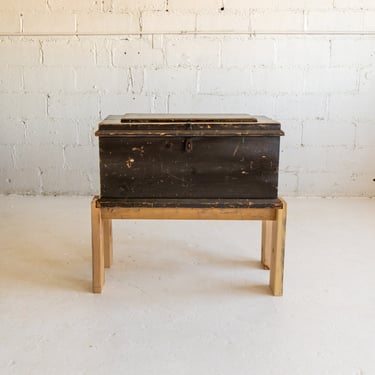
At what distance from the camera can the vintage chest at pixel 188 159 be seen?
1.91 meters

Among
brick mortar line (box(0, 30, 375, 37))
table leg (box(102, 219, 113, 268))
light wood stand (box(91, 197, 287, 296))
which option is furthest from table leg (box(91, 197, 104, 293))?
brick mortar line (box(0, 30, 375, 37))

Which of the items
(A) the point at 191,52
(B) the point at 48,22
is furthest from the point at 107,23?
(A) the point at 191,52

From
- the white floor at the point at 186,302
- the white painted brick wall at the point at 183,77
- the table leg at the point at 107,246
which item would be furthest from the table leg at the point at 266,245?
the white painted brick wall at the point at 183,77

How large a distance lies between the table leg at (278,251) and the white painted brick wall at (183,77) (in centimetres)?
174

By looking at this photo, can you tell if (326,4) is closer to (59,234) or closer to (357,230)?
(357,230)

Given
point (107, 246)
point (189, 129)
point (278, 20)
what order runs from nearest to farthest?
point (189, 129)
point (107, 246)
point (278, 20)

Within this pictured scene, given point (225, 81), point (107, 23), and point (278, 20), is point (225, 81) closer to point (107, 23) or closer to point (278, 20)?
point (278, 20)

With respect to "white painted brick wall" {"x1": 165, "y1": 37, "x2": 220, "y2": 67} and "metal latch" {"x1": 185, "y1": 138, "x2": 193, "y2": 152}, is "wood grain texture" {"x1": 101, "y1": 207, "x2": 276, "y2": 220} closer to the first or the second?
"metal latch" {"x1": 185, "y1": 138, "x2": 193, "y2": 152}

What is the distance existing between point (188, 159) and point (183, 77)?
1.72 meters

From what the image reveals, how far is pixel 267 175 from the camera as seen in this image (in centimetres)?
195

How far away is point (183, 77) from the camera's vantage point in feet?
11.6

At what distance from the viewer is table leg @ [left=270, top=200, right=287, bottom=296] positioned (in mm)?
1949

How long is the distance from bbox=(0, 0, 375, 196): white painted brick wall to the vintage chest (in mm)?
1627

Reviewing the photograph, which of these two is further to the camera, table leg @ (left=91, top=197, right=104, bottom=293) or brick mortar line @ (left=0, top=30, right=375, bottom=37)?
brick mortar line @ (left=0, top=30, right=375, bottom=37)
